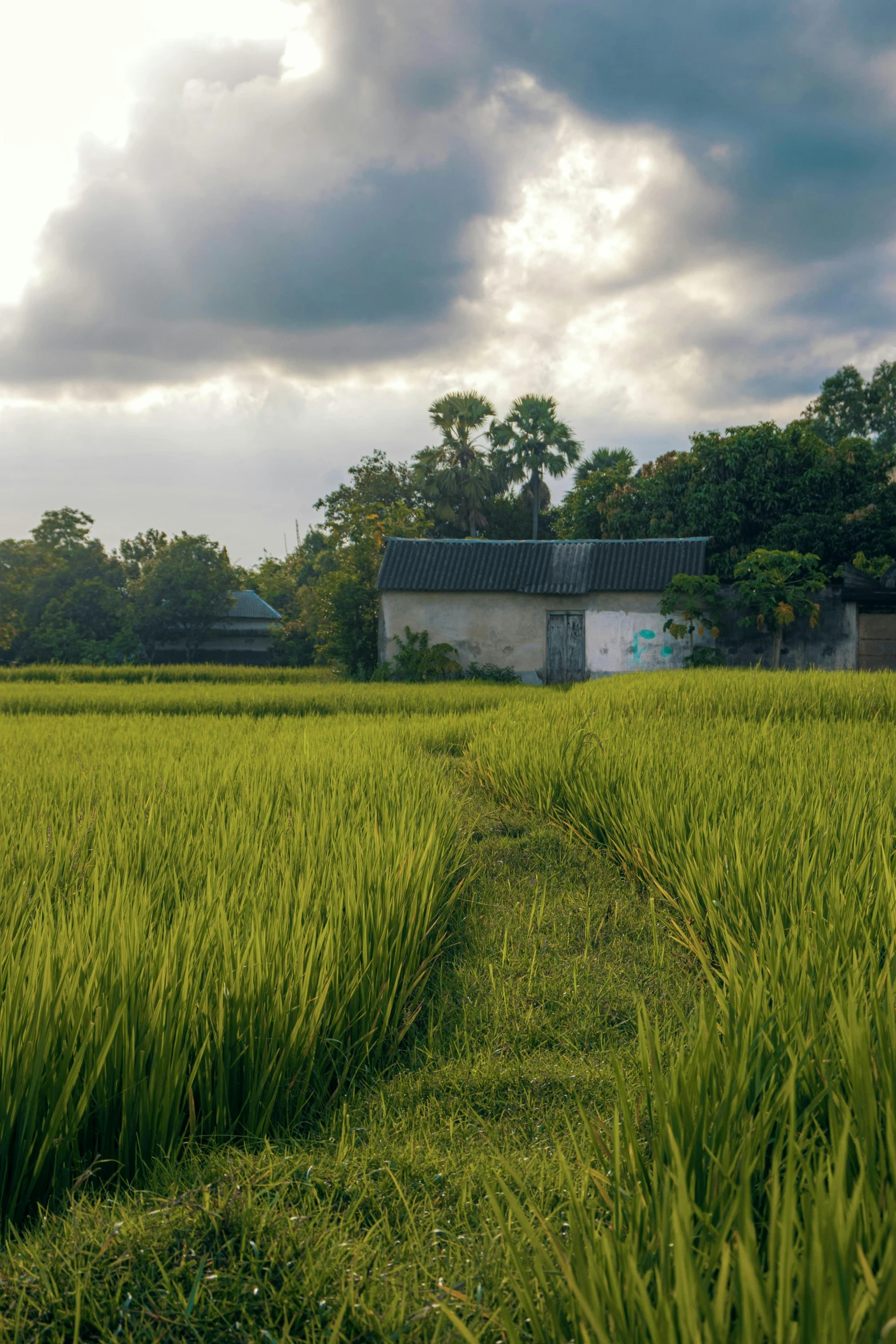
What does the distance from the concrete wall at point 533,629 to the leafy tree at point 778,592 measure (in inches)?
25.0

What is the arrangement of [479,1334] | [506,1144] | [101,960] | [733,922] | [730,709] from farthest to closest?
[730,709]
[733,922]
[101,960]
[506,1144]
[479,1334]

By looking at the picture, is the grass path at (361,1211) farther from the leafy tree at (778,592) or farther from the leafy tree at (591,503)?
the leafy tree at (591,503)

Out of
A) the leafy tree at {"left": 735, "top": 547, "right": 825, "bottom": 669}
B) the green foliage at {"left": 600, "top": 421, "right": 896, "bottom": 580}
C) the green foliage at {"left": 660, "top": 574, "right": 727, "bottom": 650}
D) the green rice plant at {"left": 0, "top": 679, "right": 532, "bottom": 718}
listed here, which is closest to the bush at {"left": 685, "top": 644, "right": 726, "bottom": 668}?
the green foliage at {"left": 660, "top": 574, "right": 727, "bottom": 650}

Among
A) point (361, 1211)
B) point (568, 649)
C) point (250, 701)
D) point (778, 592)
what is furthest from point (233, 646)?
point (361, 1211)

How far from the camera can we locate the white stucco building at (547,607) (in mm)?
17141

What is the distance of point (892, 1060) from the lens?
51.3 inches

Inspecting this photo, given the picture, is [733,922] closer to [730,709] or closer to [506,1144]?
[506,1144]

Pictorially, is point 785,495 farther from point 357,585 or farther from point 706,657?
point 357,585

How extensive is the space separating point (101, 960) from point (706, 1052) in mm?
1384

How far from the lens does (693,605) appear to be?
1630 cm

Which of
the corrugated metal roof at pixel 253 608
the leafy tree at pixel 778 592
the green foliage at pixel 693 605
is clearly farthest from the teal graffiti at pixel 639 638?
the corrugated metal roof at pixel 253 608

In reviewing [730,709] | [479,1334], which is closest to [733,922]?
[479,1334]

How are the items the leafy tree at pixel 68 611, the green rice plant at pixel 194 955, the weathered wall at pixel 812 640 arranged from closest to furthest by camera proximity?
the green rice plant at pixel 194 955 < the weathered wall at pixel 812 640 < the leafy tree at pixel 68 611

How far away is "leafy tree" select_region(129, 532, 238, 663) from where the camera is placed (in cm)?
3053
